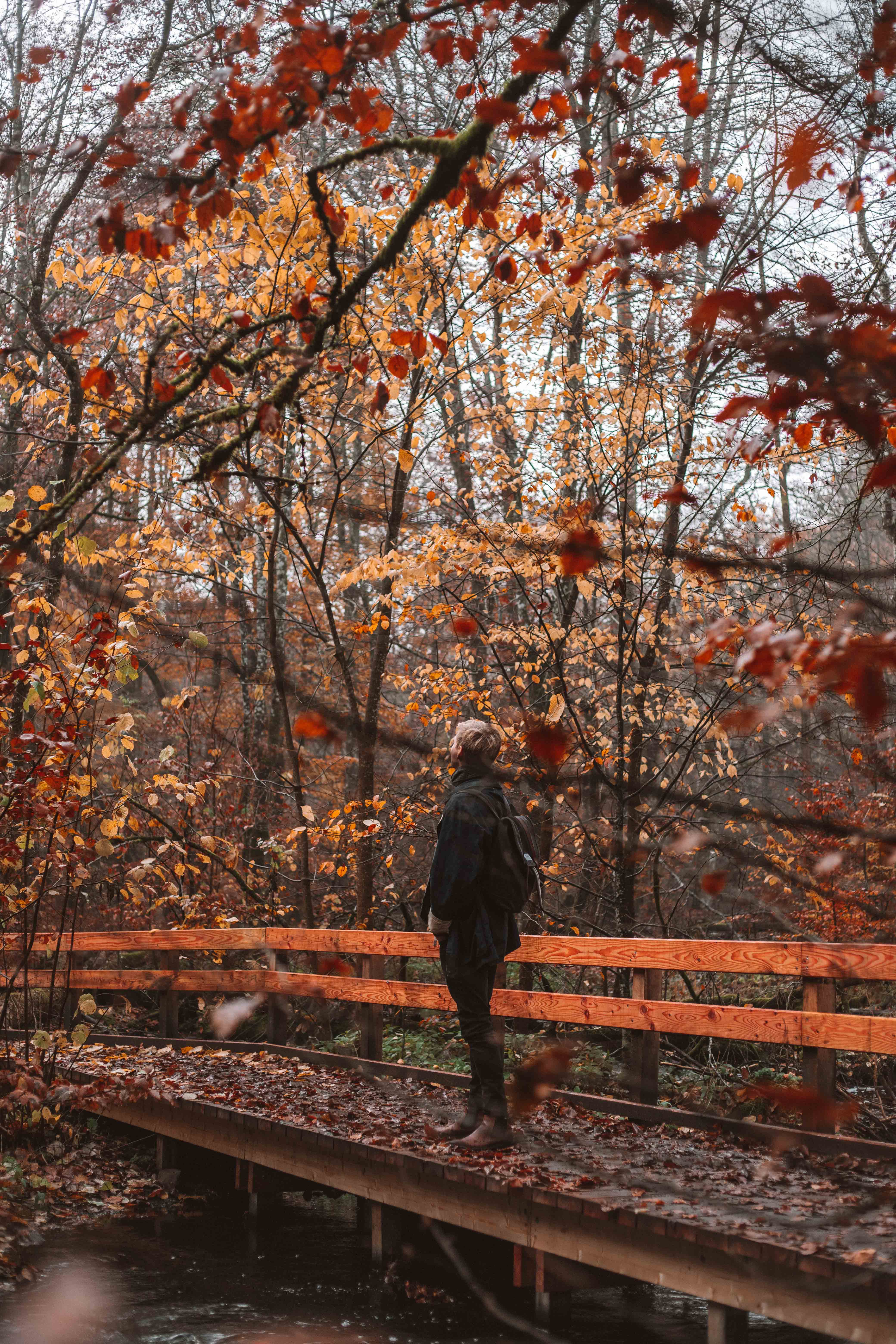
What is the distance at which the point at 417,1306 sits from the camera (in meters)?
5.82

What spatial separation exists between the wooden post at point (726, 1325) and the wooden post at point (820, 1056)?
3.31 feet

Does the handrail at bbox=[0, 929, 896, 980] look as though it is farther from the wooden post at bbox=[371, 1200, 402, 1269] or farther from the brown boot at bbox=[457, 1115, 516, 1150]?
the wooden post at bbox=[371, 1200, 402, 1269]

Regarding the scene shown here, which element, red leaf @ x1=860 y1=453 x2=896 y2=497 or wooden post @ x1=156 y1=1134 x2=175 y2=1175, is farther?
wooden post @ x1=156 y1=1134 x2=175 y2=1175

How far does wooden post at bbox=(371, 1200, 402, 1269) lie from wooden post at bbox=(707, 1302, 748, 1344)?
2.36 m

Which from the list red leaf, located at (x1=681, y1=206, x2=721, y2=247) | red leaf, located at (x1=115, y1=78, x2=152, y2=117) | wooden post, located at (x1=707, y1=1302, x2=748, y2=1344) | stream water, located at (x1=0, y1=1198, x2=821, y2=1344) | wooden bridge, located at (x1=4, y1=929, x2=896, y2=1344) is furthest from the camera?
stream water, located at (x1=0, y1=1198, x2=821, y2=1344)

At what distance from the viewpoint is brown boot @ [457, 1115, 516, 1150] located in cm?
564

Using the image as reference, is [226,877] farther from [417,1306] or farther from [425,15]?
[425,15]

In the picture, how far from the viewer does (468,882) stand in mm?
5445

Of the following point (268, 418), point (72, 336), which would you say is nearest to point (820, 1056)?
point (268, 418)

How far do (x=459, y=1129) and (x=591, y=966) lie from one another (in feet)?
3.76

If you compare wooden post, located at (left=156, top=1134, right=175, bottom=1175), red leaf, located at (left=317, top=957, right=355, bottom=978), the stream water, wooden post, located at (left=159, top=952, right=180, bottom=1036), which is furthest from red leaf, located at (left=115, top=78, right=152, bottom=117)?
wooden post, located at (left=159, top=952, right=180, bottom=1036)

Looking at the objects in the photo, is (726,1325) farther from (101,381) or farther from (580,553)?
(101,381)

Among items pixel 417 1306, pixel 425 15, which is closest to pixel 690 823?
pixel 417 1306

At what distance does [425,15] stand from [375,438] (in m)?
5.12
